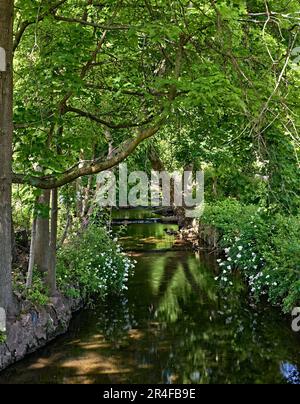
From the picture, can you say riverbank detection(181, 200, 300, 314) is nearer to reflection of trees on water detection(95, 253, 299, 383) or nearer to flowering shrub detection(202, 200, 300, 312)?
flowering shrub detection(202, 200, 300, 312)

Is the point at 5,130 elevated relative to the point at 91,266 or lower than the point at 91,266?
elevated

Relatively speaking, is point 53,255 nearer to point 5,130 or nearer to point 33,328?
point 33,328

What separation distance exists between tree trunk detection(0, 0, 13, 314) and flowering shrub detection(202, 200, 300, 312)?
4.75m

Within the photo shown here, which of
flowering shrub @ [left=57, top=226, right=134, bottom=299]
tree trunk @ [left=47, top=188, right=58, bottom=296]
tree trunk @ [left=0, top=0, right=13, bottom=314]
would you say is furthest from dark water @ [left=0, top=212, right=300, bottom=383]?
tree trunk @ [left=0, top=0, right=13, bottom=314]

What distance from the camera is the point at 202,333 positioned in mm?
10836

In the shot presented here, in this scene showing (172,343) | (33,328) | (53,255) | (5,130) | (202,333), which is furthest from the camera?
(53,255)

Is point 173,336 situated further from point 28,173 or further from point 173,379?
point 28,173

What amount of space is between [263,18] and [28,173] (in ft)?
14.9

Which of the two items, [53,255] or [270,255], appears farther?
[270,255]

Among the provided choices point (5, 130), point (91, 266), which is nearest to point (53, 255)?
point (91, 266)

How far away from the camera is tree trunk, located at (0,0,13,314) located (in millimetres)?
8172

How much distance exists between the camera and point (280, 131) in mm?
8266

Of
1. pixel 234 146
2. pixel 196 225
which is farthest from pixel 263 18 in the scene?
pixel 196 225

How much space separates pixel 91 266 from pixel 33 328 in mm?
3562
